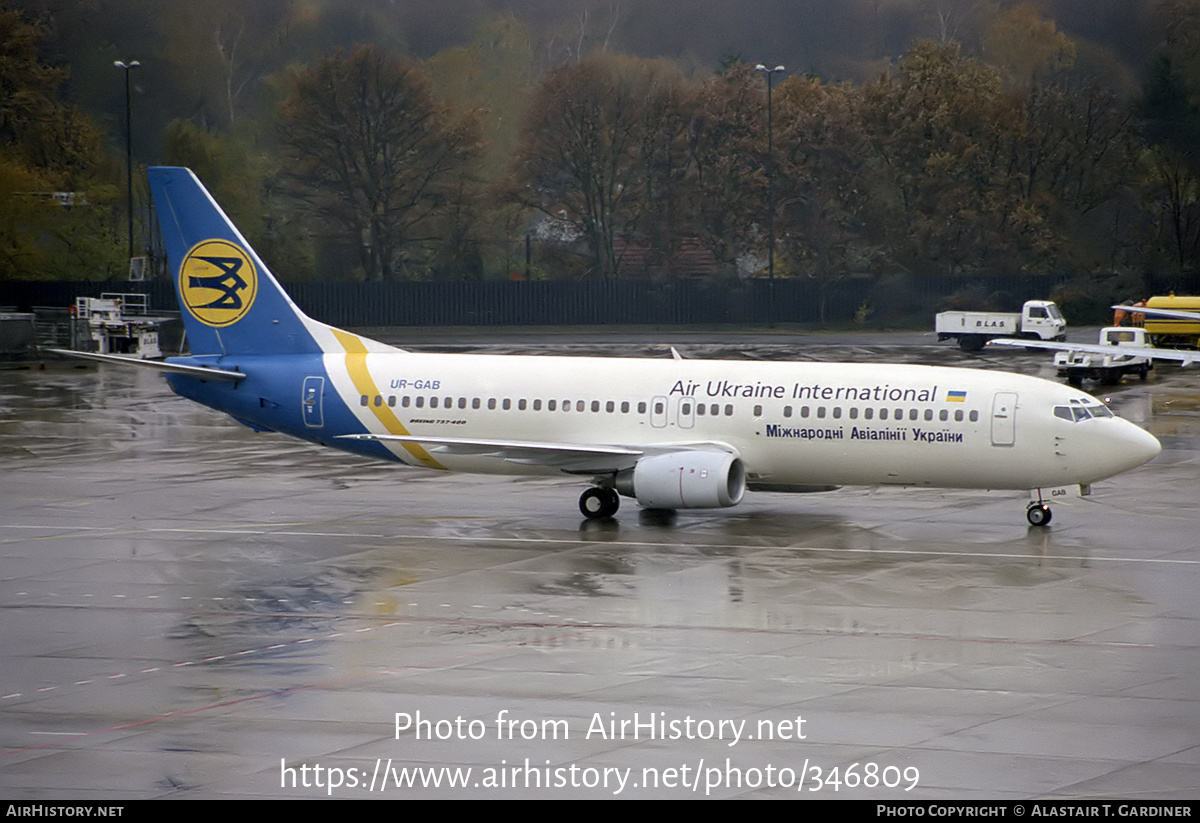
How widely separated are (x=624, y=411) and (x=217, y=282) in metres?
10.5

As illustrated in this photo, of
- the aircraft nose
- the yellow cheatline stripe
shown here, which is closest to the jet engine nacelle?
the yellow cheatline stripe

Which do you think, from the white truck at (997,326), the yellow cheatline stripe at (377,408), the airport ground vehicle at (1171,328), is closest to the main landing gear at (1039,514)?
the yellow cheatline stripe at (377,408)

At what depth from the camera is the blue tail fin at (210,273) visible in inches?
1453

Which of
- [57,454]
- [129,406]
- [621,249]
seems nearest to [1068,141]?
[621,249]

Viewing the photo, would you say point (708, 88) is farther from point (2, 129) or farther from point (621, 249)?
point (2, 129)

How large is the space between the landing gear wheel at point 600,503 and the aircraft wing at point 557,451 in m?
0.55

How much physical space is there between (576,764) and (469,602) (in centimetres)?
909

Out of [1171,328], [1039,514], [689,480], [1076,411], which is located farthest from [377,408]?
[1171,328]

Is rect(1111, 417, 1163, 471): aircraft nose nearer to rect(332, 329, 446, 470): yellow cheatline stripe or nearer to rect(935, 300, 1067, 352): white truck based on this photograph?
rect(332, 329, 446, 470): yellow cheatline stripe

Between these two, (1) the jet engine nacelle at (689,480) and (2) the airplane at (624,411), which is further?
(2) the airplane at (624,411)

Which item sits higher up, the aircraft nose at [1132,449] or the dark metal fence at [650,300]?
the dark metal fence at [650,300]

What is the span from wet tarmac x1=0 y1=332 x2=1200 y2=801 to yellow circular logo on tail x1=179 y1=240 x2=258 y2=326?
174 inches

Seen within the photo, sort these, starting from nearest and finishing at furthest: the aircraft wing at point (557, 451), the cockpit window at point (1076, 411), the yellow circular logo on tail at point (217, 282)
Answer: the cockpit window at point (1076, 411) → the aircraft wing at point (557, 451) → the yellow circular logo on tail at point (217, 282)

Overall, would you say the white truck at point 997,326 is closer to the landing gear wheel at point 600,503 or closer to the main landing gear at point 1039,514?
the main landing gear at point 1039,514
